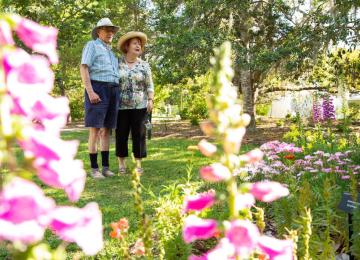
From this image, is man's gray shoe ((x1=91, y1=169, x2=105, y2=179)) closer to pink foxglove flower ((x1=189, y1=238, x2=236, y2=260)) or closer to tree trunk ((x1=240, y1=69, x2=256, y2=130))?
pink foxglove flower ((x1=189, y1=238, x2=236, y2=260))

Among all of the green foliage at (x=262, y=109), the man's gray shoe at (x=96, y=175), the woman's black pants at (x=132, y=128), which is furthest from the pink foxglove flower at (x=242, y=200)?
the green foliage at (x=262, y=109)

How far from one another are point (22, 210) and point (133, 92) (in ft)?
19.3

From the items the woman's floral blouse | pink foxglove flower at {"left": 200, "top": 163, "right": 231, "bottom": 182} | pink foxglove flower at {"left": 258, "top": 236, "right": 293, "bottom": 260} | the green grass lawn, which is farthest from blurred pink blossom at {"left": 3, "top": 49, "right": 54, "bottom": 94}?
the woman's floral blouse

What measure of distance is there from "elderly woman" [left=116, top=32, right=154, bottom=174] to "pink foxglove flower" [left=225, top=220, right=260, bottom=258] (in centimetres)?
568

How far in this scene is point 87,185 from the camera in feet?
20.1

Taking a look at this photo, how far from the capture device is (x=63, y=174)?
0.60 meters

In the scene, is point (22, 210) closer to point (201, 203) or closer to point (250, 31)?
point (201, 203)

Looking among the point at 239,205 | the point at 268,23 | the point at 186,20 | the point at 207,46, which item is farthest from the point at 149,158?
the point at 239,205

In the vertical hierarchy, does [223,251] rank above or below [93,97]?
below

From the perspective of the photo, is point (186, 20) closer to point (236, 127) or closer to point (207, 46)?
point (207, 46)

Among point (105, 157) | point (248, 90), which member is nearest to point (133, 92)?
point (105, 157)

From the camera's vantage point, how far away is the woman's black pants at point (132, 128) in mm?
6492

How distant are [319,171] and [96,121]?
2.77m

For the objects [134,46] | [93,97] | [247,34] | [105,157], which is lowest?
[105,157]
